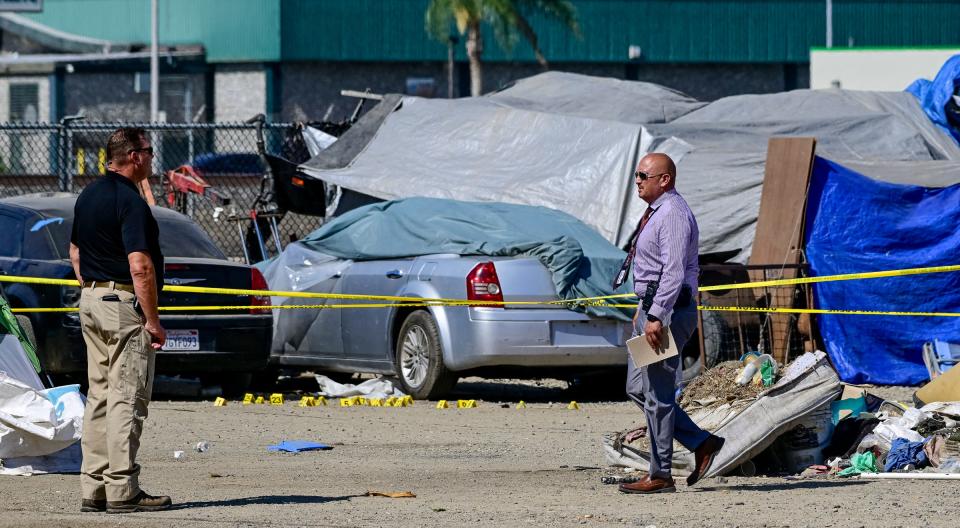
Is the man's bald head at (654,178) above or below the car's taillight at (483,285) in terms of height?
above

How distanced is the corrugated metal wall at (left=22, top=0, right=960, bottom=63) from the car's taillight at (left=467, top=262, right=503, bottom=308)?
38294 millimetres

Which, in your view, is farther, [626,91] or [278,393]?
[626,91]

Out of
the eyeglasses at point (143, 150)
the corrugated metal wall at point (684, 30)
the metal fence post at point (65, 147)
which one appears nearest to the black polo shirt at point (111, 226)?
the eyeglasses at point (143, 150)

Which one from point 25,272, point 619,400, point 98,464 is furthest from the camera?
point 619,400

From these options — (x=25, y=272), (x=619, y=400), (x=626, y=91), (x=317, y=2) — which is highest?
(x=317, y=2)

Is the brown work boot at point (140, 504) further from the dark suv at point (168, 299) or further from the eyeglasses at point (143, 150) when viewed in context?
the dark suv at point (168, 299)

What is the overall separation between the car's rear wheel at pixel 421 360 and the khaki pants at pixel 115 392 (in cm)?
514

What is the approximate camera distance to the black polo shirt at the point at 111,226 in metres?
7.13

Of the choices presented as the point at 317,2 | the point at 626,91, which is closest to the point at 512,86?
the point at 626,91

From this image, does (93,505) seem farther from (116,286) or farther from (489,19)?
(489,19)

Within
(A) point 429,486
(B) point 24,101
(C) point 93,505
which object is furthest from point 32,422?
(B) point 24,101

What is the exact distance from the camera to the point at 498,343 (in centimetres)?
1195

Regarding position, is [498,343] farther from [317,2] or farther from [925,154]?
[317,2]

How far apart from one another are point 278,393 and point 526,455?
451 cm
